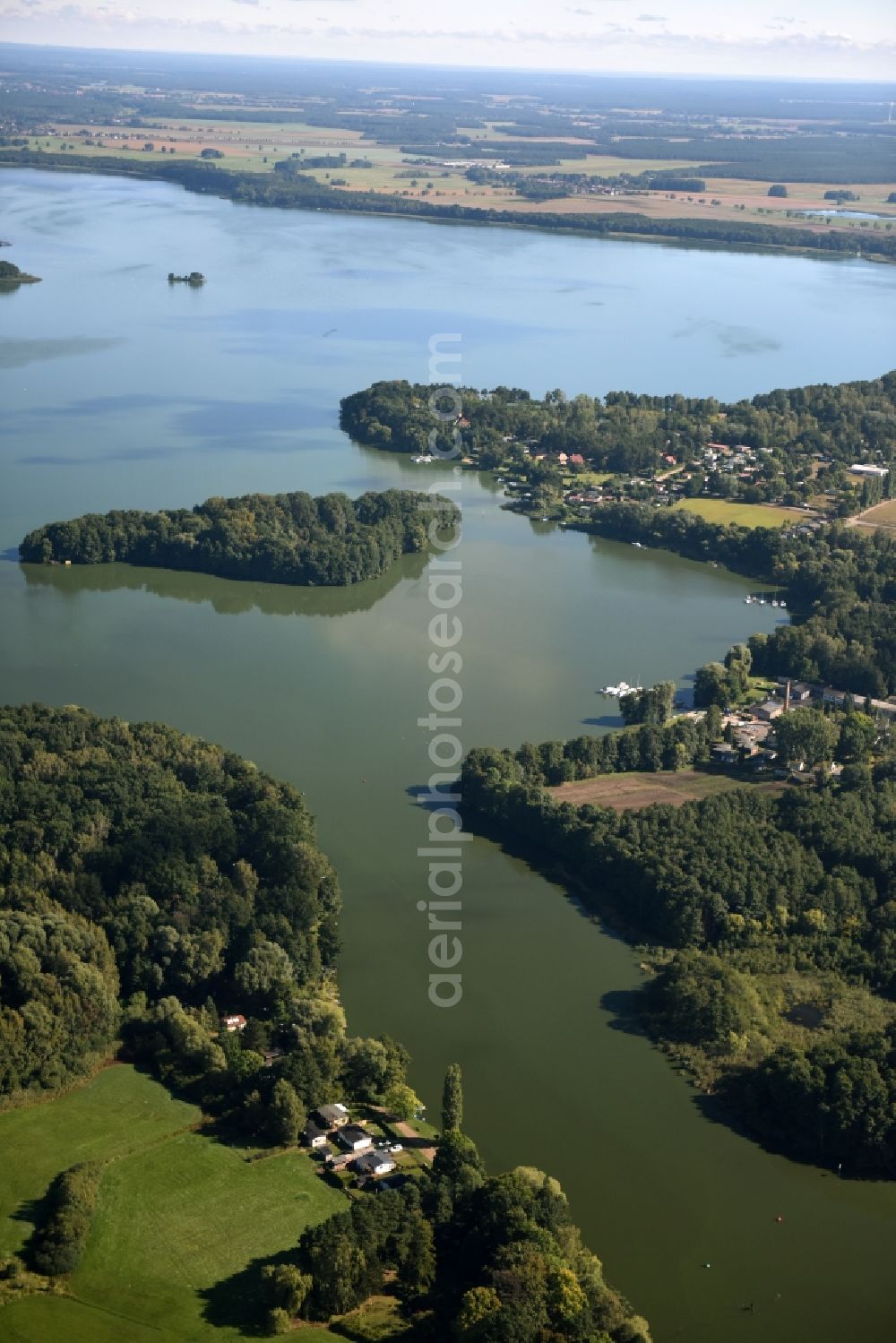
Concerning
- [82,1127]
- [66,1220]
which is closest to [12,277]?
[82,1127]

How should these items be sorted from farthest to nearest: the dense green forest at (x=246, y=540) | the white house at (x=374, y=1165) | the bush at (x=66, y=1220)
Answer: the dense green forest at (x=246, y=540)
the white house at (x=374, y=1165)
the bush at (x=66, y=1220)

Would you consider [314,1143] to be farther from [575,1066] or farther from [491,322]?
[491,322]

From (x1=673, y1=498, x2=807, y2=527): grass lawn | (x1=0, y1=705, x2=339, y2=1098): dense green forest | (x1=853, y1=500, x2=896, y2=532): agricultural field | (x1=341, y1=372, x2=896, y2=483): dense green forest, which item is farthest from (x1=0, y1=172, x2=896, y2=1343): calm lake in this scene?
(x1=853, y1=500, x2=896, y2=532): agricultural field

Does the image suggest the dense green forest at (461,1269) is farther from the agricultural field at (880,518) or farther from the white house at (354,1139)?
the agricultural field at (880,518)

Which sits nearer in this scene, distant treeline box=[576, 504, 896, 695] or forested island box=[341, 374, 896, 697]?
distant treeline box=[576, 504, 896, 695]

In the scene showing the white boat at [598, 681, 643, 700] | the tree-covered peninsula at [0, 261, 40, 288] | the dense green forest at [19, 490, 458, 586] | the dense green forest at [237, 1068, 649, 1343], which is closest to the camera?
the dense green forest at [237, 1068, 649, 1343]

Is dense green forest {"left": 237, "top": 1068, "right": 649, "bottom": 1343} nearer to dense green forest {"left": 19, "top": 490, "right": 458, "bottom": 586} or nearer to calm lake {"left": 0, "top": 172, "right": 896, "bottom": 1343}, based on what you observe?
calm lake {"left": 0, "top": 172, "right": 896, "bottom": 1343}

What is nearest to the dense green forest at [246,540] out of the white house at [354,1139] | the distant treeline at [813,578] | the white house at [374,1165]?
the distant treeline at [813,578]

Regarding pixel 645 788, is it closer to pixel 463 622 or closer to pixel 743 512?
pixel 463 622
